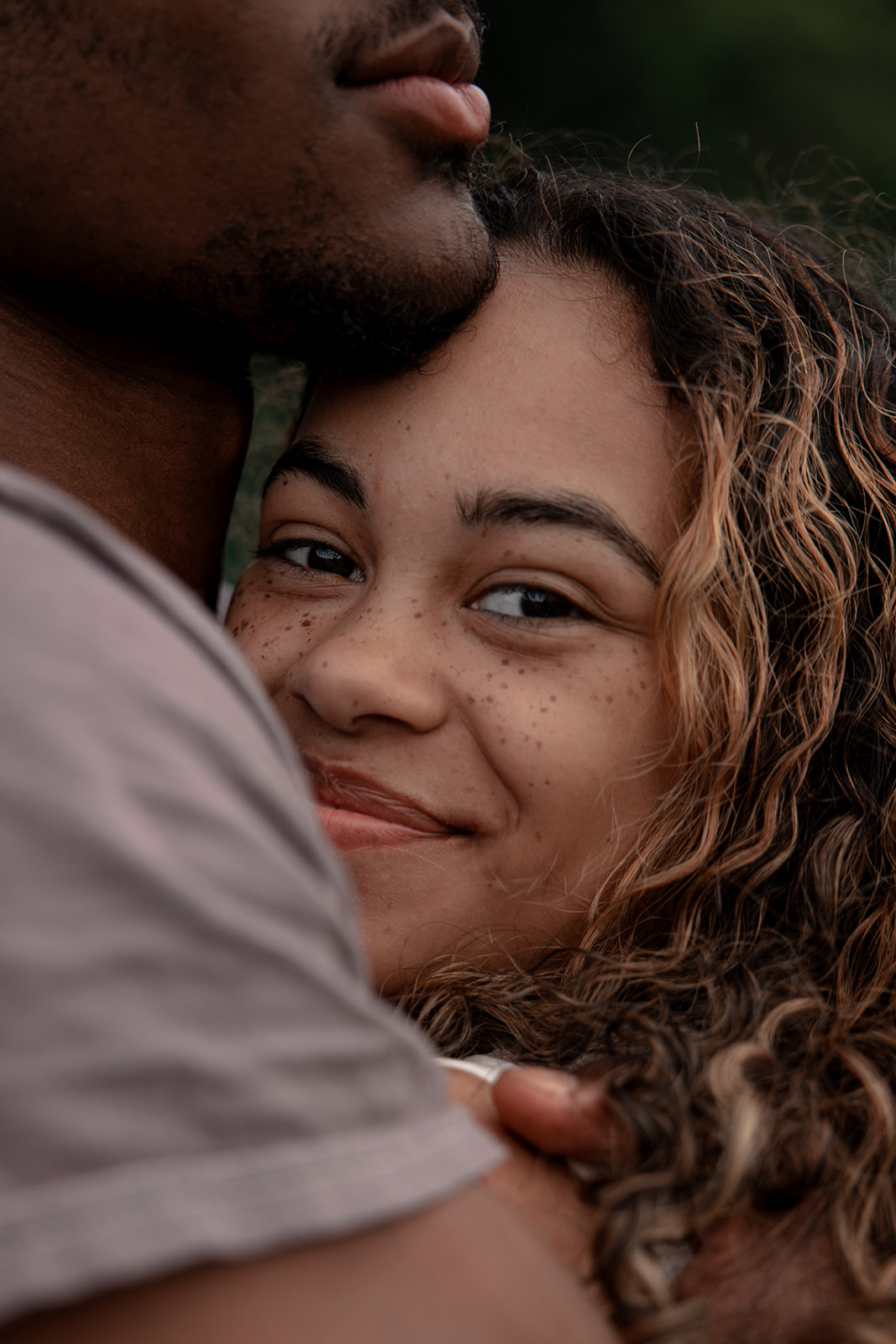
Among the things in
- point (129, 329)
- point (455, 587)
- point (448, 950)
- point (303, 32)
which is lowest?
point (448, 950)

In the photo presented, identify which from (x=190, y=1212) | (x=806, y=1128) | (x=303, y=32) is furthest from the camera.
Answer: (x=303, y=32)

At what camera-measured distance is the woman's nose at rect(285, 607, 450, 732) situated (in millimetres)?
1151

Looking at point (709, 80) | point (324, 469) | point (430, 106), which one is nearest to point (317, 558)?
point (324, 469)

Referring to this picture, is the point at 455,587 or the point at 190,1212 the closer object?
the point at 190,1212

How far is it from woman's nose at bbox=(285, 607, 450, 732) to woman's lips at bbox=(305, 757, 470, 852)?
65 mm

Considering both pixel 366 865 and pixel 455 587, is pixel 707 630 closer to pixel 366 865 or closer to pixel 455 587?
pixel 455 587

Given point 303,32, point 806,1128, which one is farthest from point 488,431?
point 806,1128

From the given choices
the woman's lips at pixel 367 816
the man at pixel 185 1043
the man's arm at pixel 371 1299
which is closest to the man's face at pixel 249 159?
the woman's lips at pixel 367 816

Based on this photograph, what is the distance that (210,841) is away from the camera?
18.9 inches

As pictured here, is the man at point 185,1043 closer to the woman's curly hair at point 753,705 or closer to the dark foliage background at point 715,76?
the woman's curly hair at point 753,705

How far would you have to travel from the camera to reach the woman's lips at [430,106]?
3.83ft

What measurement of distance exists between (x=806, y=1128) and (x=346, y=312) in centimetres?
92

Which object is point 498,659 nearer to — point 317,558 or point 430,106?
point 317,558

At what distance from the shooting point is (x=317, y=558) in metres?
1.41
